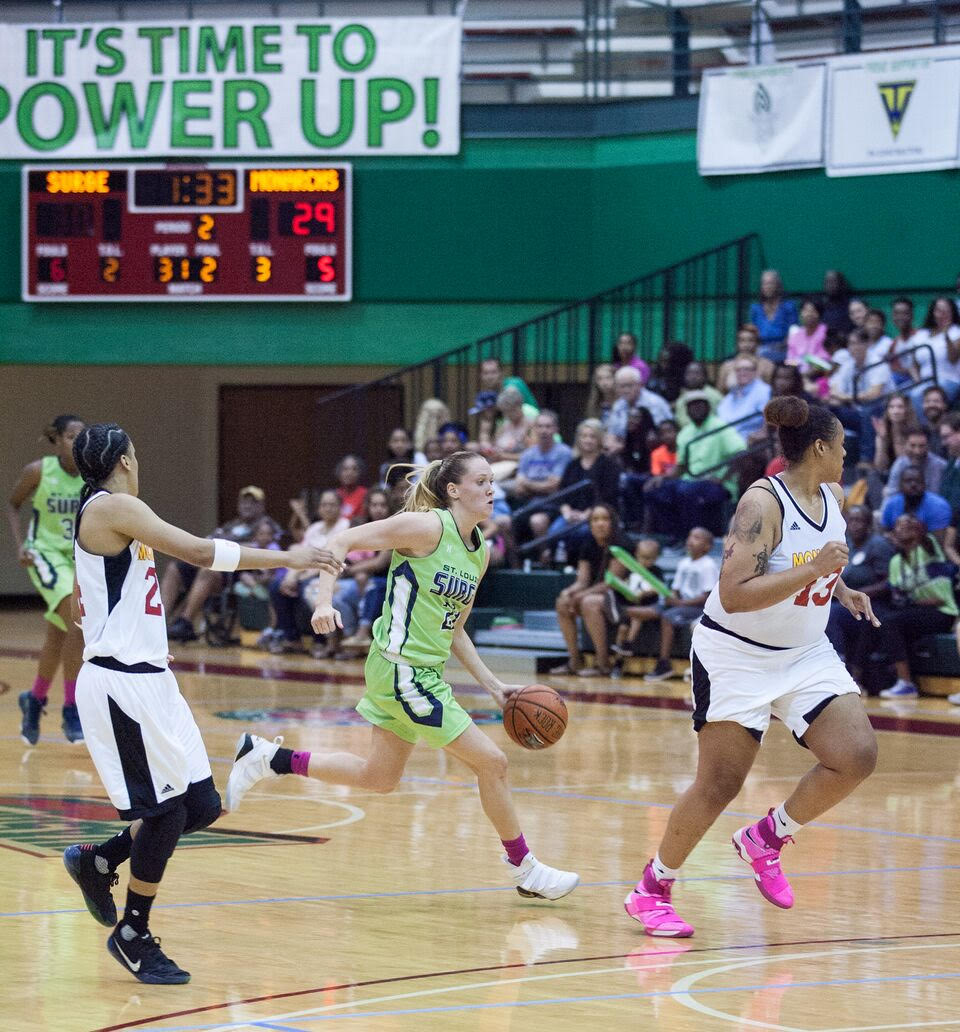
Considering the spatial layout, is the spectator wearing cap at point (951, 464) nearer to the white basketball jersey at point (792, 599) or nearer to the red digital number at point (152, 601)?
the white basketball jersey at point (792, 599)

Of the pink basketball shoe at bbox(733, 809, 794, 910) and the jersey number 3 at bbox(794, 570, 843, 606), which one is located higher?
the jersey number 3 at bbox(794, 570, 843, 606)

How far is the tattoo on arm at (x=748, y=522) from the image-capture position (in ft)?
20.0

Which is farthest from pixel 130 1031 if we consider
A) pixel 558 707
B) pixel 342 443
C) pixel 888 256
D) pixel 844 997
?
pixel 342 443

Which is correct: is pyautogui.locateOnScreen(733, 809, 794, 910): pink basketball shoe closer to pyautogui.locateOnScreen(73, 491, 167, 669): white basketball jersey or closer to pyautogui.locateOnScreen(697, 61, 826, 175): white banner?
pyautogui.locateOnScreen(73, 491, 167, 669): white basketball jersey

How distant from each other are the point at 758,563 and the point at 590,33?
15133 millimetres

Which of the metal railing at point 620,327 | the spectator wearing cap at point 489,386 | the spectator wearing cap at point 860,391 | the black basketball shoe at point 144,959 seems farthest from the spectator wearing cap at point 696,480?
the black basketball shoe at point 144,959

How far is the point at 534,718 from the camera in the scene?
688cm

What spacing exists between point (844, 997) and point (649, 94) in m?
16.3

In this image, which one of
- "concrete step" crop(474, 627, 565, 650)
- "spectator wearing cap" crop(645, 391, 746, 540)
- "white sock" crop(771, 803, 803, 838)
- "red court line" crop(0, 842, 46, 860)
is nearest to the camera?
"white sock" crop(771, 803, 803, 838)

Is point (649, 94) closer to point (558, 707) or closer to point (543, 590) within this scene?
point (543, 590)

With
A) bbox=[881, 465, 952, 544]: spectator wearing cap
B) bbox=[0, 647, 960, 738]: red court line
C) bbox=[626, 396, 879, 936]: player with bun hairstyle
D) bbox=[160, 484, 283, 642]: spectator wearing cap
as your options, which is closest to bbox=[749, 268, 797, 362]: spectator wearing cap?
bbox=[881, 465, 952, 544]: spectator wearing cap

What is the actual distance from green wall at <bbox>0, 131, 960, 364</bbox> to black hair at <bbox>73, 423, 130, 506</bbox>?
1476cm

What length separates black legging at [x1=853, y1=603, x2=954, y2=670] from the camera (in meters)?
13.5

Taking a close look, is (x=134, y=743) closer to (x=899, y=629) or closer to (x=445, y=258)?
(x=899, y=629)
